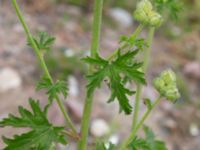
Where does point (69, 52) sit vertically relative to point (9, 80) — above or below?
above

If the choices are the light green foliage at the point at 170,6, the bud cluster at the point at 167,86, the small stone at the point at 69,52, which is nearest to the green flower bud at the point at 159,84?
the bud cluster at the point at 167,86

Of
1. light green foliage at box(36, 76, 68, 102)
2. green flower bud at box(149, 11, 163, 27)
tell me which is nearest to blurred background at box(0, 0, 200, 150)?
light green foliage at box(36, 76, 68, 102)

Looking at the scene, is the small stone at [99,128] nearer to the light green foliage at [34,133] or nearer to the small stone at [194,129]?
the small stone at [194,129]

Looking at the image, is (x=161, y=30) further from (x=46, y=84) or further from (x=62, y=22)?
(x=46, y=84)

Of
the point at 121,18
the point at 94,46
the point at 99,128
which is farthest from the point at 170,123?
the point at 94,46

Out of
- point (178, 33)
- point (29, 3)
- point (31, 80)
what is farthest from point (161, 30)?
point (31, 80)

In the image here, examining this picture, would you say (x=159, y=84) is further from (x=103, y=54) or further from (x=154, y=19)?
(x=103, y=54)
